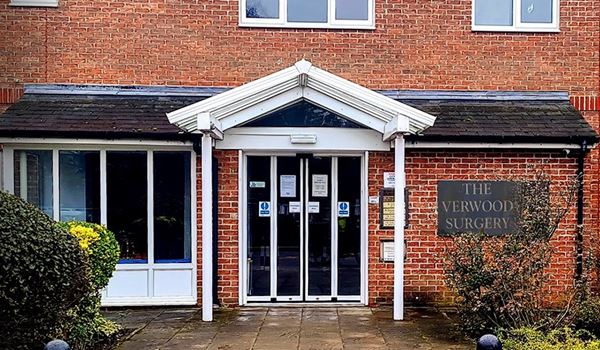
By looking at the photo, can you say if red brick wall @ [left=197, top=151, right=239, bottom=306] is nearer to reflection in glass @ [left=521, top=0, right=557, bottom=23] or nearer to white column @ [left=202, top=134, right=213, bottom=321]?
white column @ [left=202, top=134, right=213, bottom=321]

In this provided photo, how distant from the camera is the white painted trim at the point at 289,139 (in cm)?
937

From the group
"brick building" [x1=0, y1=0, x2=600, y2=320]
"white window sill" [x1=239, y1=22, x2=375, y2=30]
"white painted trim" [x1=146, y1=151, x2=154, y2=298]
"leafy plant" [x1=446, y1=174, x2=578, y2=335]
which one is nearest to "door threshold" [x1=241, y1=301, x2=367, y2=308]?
"brick building" [x1=0, y1=0, x2=600, y2=320]

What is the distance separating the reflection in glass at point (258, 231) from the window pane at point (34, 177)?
3153 millimetres

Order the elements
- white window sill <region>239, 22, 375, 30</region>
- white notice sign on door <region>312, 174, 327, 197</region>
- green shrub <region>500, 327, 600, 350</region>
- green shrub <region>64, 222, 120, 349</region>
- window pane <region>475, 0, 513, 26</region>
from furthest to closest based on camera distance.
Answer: window pane <region>475, 0, 513, 26</region>, white window sill <region>239, 22, 375, 30</region>, white notice sign on door <region>312, 174, 327, 197</region>, green shrub <region>64, 222, 120, 349</region>, green shrub <region>500, 327, 600, 350</region>

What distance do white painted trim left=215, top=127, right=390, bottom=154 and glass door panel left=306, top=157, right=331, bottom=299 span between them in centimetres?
41

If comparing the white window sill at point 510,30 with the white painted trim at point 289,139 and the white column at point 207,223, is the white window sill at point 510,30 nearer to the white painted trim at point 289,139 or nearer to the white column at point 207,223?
the white painted trim at point 289,139

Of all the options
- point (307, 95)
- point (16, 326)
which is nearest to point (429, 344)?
point (307, 95)

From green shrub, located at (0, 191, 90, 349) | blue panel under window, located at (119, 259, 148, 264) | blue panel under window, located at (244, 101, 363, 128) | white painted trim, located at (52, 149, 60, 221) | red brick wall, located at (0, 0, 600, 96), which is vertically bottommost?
blue panel under window, located at (119, 259, 148, 264)

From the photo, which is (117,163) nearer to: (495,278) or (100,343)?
(100,343)

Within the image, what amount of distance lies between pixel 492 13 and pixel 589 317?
17.2ft

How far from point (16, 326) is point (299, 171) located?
16.1 ft

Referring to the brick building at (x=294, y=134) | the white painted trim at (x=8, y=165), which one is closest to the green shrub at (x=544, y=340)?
the brick building at (x=294, y=134)

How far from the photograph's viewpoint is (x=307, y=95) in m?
8.99

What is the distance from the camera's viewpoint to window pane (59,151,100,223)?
966cm
